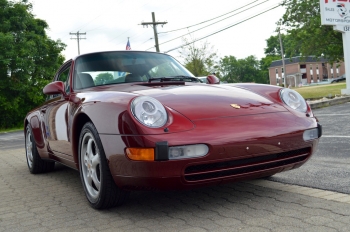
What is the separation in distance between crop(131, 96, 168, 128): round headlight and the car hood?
116 millimetres

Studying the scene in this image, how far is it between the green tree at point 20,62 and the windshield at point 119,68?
2467 centimetres

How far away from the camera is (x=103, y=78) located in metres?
4.04

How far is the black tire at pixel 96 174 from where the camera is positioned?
3.06m

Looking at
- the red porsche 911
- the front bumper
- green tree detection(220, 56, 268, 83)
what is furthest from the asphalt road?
green tree detection(220, 56, 268, 83)

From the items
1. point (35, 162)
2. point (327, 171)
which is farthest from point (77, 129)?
point (327, 171)

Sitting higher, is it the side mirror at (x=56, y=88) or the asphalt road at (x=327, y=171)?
the side mirror at (x=56, y=88)

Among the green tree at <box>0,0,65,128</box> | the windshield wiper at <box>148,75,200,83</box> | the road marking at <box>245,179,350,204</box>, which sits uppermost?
the green tree at <box>0,0,65,128</box>

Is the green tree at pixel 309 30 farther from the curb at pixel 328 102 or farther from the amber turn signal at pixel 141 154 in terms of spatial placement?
the amber turn signal at pixel 141 154

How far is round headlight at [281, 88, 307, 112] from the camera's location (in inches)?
132

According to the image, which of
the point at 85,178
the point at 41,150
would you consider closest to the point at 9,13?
the point at 41,150

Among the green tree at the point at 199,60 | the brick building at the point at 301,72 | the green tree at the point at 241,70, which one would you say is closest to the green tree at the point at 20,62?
the green tree at the point at 199,60

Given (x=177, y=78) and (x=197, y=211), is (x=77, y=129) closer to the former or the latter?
(x=177, y=78)

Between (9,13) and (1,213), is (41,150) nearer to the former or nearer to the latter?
(1,213)

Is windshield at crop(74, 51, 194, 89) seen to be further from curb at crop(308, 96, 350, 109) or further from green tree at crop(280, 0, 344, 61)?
green tree at crop(280, 0, 344, 61)
